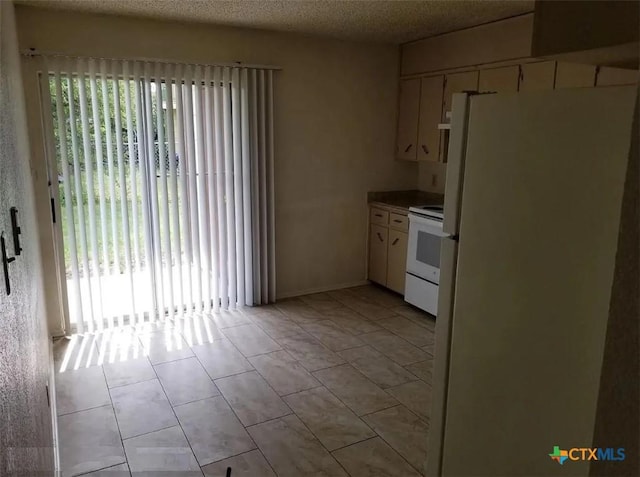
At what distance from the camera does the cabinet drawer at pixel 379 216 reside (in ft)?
16.0

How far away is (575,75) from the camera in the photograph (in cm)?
333

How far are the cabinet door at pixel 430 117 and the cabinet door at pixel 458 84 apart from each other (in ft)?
0.20

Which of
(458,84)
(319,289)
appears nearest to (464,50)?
(458,84)

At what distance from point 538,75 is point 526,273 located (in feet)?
9.70

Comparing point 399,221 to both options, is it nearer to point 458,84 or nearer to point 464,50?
point 458,84

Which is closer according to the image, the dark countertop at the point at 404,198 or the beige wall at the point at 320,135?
the beige wall at the point at 320,135

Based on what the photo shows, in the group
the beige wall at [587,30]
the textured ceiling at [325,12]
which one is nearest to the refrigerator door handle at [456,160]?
the beige wall at [587,30]

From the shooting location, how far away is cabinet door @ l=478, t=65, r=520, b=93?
375cm

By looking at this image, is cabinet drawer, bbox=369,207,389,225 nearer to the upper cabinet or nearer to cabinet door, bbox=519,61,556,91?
the upper cabinet

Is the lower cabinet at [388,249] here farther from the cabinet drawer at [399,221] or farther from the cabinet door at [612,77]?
the cabinet door at [612,77]

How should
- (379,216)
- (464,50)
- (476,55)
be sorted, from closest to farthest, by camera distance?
(476,55), (464,50), (379,216)

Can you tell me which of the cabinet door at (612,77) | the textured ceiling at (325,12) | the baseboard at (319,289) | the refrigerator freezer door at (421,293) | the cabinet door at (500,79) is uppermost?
the textured ceiling at (325,12)

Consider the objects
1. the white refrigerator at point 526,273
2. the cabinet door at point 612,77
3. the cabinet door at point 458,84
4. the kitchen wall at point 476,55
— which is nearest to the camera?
the white refrigerator at point 526,273

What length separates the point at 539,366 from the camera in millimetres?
1132
